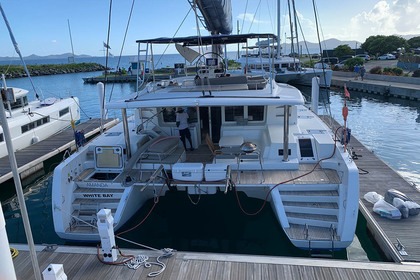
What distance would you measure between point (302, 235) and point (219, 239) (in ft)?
6.33

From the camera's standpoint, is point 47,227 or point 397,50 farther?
point 397,50

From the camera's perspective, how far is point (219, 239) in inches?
279

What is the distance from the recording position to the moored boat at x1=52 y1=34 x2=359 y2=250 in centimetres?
625

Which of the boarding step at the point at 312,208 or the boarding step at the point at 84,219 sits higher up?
the boarding step at the point at 312,208

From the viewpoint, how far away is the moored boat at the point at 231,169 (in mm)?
6250

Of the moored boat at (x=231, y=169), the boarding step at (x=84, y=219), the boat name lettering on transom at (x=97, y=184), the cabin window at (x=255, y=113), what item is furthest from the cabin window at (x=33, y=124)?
the cabin window at (x=255, y=113)

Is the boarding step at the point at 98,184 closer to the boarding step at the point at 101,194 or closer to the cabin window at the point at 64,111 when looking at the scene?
the boarding step at the point at 101,194

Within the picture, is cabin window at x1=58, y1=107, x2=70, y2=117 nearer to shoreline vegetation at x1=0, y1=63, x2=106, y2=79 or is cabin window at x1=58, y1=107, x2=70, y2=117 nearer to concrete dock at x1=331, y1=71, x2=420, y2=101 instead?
concrete dock at x1=331, y1=71, x2=420, y2=101

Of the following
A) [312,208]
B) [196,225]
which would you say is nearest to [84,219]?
[196,225]

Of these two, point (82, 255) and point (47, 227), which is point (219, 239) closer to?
point (82, 255)

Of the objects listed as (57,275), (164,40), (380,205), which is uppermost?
(164,40)

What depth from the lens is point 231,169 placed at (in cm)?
729

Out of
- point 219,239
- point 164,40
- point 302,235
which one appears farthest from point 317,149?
point 164,40

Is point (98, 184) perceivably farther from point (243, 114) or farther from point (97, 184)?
point (243, 114)
